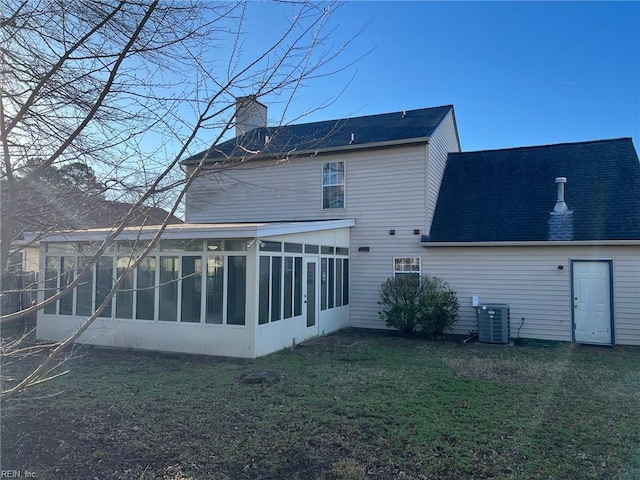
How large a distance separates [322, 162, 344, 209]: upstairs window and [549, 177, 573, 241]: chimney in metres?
5.83

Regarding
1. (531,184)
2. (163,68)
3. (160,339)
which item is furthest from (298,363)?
(531,184)

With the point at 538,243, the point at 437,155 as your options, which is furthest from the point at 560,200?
the point at 437,155

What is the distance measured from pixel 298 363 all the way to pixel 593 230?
8.13m

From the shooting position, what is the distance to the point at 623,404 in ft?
20.0

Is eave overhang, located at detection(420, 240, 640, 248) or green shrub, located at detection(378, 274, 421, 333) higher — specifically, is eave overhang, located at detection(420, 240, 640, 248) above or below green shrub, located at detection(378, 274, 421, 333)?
above

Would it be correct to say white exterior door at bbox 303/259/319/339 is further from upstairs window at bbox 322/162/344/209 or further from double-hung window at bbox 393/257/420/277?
A: upstairs window at bbox 322/162/344/209

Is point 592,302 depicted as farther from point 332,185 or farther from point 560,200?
point 332,185

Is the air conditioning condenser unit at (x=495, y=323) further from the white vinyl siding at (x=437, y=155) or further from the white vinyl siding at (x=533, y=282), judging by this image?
the white vinyl siding at (x=437, y=155)

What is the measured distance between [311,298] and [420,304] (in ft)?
9.64

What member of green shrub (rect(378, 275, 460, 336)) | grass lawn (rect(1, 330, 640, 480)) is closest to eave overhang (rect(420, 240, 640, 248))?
green shrub (rect(378, 275, 460, 336))

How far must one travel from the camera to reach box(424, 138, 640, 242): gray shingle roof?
11.2 metres

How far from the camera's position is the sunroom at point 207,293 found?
28.8 ft

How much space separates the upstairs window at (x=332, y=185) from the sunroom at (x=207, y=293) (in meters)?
2.68

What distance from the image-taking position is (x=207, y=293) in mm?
9102
